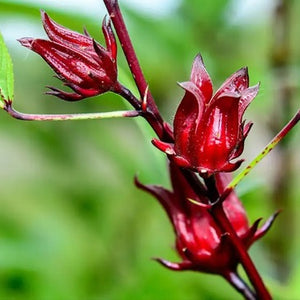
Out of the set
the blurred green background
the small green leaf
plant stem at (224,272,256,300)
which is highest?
the small green leaf

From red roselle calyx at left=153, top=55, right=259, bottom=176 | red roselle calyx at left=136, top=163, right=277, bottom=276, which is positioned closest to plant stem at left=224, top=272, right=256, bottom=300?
red roselle calyx at left=136, top=163, right=277, bottom=276

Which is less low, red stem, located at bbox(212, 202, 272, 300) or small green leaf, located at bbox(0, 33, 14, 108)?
small green leaf, located at bbox(0, 33, 14, 108)

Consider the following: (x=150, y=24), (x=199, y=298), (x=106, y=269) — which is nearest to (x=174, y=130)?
(x=199, y=298)

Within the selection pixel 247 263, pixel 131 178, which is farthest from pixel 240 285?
pixel 131 178

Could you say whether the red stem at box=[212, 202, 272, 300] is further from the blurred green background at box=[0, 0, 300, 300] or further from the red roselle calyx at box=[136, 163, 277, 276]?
the blurred green background at box=[0, 0, 300, 300]

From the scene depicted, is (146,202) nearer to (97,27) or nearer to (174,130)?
(97,27)

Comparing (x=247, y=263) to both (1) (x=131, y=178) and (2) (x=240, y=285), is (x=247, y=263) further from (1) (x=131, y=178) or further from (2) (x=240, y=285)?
(1) (x=131, y=178)
